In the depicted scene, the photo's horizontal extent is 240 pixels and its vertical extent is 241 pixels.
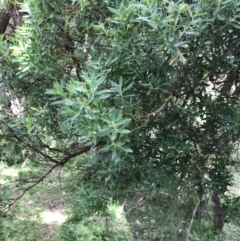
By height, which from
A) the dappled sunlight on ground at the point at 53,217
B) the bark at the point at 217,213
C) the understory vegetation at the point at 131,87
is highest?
the understory vegetation at the point at 131,87

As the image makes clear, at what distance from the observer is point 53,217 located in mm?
3127

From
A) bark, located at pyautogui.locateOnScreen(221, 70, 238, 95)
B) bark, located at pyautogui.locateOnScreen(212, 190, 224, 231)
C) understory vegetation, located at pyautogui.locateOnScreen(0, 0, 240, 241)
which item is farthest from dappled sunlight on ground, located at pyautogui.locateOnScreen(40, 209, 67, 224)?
bark, located at pyautogui.locateOnScreen(221, 70, 238, 95)

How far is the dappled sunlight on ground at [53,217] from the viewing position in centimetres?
306

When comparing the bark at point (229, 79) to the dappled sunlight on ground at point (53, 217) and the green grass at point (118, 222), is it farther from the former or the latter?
the dappled sunlight on ground at point (53, 217)

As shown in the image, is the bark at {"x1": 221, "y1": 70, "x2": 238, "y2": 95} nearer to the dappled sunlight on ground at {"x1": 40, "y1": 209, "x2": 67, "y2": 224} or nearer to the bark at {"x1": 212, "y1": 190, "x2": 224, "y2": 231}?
the bark at {"x1": 212, "y1": 190, "x2": 224, "y2": 231}

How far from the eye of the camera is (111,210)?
9.82ft

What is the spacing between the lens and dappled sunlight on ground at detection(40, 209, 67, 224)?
3.06 m

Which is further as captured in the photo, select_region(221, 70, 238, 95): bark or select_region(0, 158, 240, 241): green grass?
select_region(0, 158, 240, 241): green grass

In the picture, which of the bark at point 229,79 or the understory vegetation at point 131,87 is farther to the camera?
the bark at point 229,79

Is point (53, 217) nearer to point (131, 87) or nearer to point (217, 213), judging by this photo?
point (217, 213)

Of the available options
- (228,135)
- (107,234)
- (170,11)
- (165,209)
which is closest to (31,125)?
(170,11)

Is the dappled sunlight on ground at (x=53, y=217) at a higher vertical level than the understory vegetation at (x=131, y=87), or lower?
lower

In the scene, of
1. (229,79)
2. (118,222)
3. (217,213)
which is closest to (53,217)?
(118,222)

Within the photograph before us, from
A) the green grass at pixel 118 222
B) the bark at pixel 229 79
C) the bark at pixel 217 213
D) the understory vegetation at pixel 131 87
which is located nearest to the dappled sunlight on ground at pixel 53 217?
the green grass at pixel 118 222
